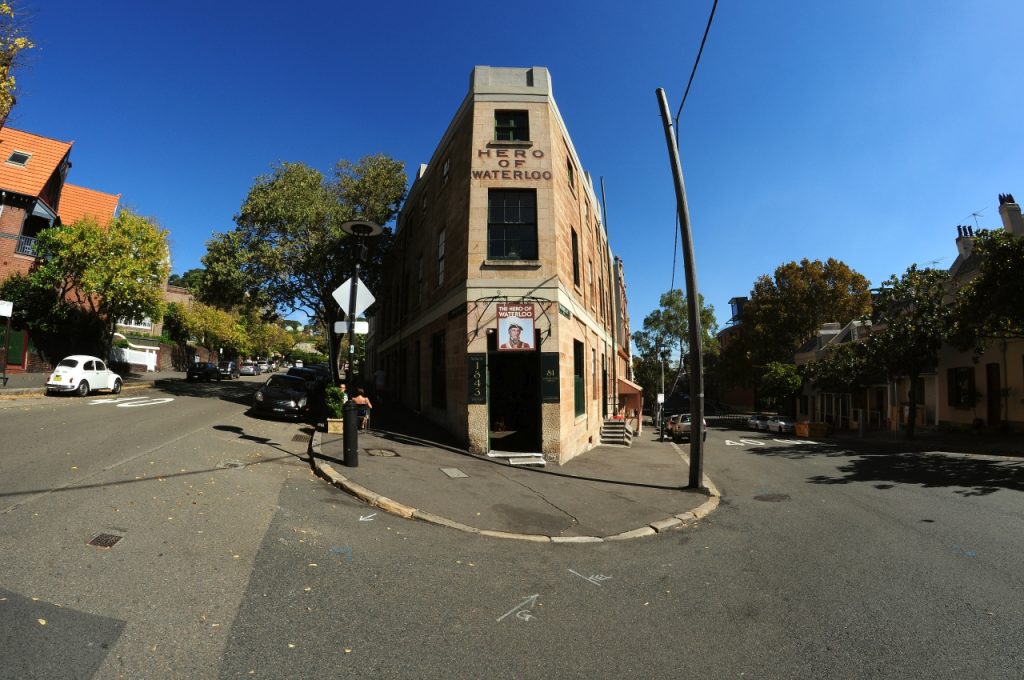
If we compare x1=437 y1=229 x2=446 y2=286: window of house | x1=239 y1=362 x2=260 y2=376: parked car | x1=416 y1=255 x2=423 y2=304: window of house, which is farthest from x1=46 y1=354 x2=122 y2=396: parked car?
x1=239 y1=362 x2=260 y2=376: parked car

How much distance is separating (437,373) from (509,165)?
6.74 m

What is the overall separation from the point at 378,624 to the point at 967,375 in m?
31.1

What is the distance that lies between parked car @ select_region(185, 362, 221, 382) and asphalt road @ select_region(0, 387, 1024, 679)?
1025 inches

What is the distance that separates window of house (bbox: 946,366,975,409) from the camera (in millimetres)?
23750

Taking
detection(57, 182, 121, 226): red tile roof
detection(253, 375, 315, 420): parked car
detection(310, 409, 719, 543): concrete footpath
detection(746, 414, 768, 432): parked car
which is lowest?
detection(746, 414, 768, 432): parked car

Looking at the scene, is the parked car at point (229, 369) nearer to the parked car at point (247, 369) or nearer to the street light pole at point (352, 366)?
the parked car at point (247, 369)

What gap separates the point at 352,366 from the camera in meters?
8.94

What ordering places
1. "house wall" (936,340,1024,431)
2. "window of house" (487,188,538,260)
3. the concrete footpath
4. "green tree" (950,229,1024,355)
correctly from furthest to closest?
"house wall" (936,340,1024,431) < "green tree" (950,229,1024,355) < "window of house" (487,188,538,260) < the concrete footpath

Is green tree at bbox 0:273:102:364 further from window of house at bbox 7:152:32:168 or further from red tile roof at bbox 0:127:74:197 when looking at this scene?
window of house at bbox 7:152:32:168

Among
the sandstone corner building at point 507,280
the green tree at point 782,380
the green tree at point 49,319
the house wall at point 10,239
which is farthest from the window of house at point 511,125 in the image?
the green tree at point 782,380

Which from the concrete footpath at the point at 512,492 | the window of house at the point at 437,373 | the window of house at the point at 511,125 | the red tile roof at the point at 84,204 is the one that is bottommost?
the concrete footpath at the point at 512,492

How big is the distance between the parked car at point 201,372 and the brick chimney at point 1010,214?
45.0 metres

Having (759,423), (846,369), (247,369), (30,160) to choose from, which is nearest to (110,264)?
(30,160)

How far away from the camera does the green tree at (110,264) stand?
23.3 metres
